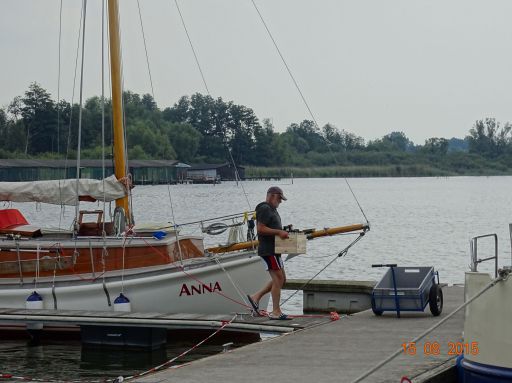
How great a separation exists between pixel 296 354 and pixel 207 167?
524 ft

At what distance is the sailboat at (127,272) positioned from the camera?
18781 mm

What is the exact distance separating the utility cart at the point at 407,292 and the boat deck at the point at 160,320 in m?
0.89

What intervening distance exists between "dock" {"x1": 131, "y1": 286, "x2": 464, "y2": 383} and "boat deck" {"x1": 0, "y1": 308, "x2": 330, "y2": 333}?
1.73ft

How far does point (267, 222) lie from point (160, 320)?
2436 millimetres

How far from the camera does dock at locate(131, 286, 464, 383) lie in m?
11.6

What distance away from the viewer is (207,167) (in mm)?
172375

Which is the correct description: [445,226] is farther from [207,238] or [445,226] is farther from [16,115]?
[16,115]


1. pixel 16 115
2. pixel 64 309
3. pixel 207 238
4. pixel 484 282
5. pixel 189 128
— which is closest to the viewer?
pixel 484 282

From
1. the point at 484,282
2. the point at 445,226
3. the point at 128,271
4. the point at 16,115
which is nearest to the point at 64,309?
the point at 128,271

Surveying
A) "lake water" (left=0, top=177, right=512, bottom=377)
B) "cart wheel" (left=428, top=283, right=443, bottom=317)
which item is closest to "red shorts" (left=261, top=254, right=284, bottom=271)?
"cart wheel" (left=428, top=283, right=443, bottom=317)

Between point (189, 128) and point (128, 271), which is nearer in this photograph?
point (128, 271)

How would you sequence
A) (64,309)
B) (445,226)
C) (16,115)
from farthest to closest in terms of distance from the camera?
(16,115), (445,226), (64,309)

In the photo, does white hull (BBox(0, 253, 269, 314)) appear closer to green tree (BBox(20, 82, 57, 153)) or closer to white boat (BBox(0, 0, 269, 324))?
white boat (BBox(0, 0, 269, 324))
